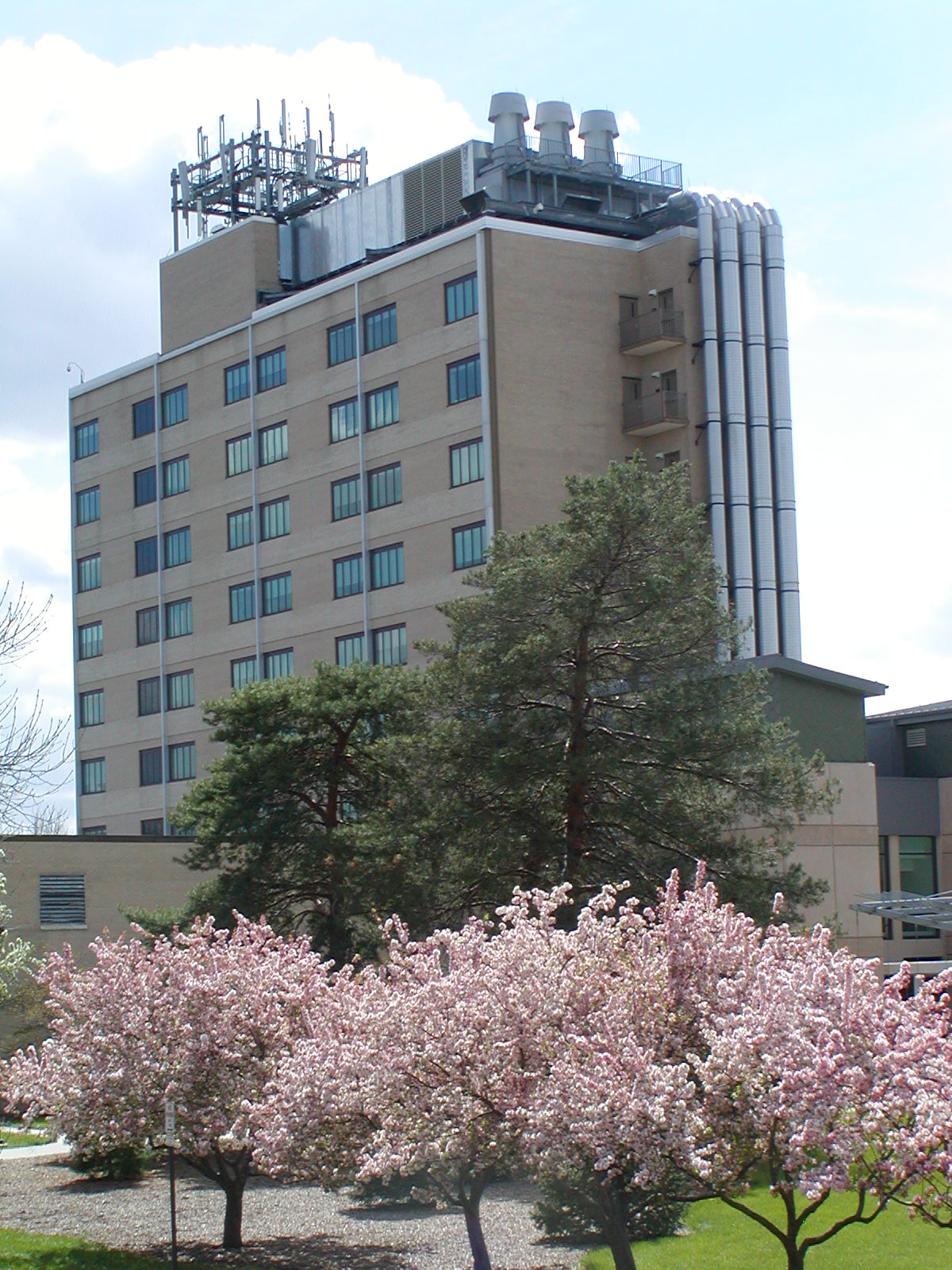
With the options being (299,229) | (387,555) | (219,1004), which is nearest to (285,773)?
(219,1004)

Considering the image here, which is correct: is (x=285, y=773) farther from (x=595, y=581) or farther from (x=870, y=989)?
(x=870, y=989)

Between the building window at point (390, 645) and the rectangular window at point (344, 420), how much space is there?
9.19m

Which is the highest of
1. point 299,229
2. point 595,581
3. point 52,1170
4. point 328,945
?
point 299,229

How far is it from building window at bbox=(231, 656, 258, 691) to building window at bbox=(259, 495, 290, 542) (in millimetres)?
5660

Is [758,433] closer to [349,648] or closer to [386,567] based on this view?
[386,567]

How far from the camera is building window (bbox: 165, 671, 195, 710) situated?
277 feet

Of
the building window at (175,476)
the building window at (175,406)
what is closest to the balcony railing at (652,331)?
the building window at (175,406)

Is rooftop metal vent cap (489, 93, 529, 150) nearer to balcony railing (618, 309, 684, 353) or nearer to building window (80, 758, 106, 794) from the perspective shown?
balcony railing (618, 309, 684, 353)

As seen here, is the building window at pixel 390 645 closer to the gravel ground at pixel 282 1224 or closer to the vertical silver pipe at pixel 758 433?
the vertical silver pipe at pixel 758 433

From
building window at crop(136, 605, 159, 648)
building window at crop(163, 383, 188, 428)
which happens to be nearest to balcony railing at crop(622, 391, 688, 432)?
building window at crop(163, 383, 188, 428)

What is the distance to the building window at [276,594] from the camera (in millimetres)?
80250

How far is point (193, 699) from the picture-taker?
84.2 metres

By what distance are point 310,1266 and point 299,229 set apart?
2645 inches

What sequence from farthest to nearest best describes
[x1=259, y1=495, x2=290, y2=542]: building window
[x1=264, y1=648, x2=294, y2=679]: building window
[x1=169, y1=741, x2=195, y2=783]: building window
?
[x1=169, y1=741, x2=195, y2=783]: building window, [x1=259, y1=495, x2=290, y2=542]: building window, [x1=264, y1=648, x2=294, y2=679]: building window
